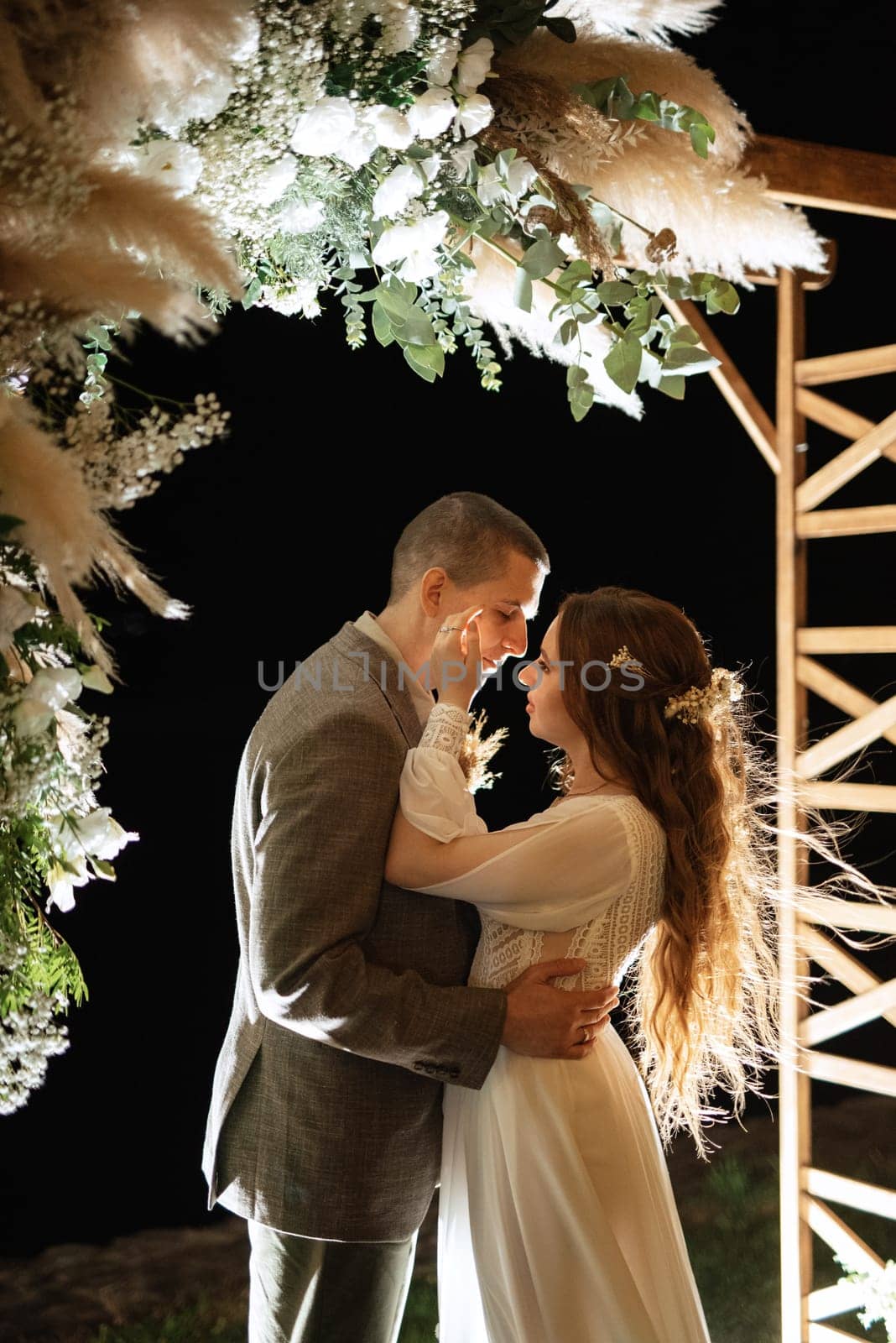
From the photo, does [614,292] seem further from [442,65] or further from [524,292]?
[442,65]

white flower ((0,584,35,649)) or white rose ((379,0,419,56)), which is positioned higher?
white rose ((379,0,419,56))

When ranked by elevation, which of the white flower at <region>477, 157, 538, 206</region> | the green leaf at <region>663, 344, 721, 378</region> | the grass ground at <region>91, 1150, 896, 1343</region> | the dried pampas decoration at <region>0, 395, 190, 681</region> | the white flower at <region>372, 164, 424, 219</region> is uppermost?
the white flower at <region>477, 157, 538, 206</region>

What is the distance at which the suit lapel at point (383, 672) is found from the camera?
1.80 m

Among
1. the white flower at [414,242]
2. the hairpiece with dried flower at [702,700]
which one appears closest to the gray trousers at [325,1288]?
the hairpiece with dried flower at [702,700]

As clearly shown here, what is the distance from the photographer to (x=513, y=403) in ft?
12.5

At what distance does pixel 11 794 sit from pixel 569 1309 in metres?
1.12

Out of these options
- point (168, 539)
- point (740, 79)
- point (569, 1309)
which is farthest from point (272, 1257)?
point (740, 79)

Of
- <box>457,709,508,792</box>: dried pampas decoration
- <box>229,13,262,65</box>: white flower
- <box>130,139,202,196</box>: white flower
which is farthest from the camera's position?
<box>457,709,508,792</box>: dried pampas decoration

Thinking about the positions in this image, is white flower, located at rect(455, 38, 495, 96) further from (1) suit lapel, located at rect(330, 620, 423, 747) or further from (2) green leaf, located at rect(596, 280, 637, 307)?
(1) suit lapel, located at rect(330, 620, 423, 747)

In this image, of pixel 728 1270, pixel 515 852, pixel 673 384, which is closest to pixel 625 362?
pixel 673 384

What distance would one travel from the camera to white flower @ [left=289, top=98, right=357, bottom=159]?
4.41ft

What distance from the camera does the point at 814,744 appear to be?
3033 millimetres

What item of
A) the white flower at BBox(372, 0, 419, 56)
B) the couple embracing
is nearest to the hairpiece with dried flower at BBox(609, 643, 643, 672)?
the couple embracing

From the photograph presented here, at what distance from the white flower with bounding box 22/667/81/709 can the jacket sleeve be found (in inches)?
22.0
